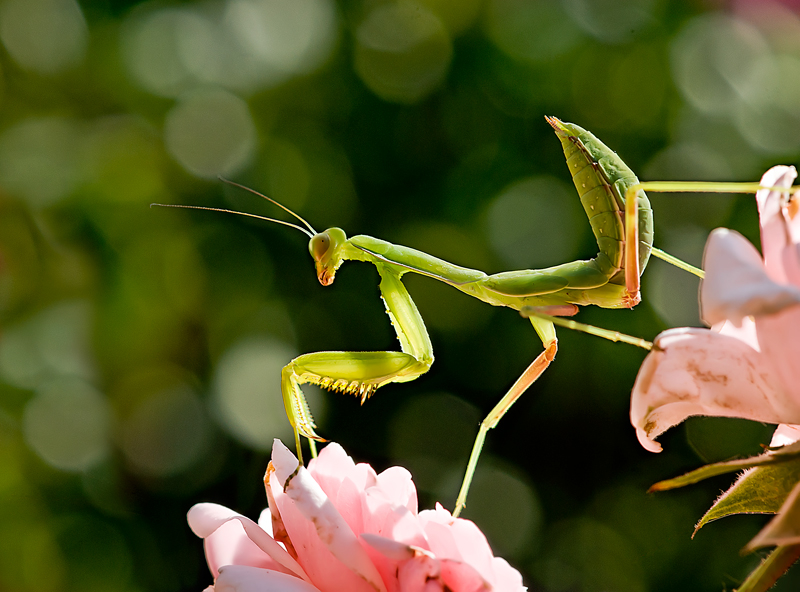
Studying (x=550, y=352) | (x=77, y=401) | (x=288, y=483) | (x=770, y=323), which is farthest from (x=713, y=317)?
(x=77, y=401)

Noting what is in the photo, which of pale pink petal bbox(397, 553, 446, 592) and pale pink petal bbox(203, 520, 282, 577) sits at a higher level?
pale pink petal bbox(397, 553, 446, 592)

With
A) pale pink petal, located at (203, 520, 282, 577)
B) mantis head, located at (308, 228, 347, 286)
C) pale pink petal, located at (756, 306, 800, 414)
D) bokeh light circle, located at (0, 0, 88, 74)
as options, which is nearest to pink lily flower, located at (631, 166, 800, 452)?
pale pink petal, located at (756, 306, 800, 414)

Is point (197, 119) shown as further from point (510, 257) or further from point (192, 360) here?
→ point (510, 257)

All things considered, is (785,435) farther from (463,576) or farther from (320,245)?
(320,245)

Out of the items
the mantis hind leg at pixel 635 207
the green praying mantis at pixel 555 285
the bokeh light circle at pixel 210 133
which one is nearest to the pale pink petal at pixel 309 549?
the green praying mantis at pixel 555 285

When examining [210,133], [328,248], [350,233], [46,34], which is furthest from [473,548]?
[46,34]

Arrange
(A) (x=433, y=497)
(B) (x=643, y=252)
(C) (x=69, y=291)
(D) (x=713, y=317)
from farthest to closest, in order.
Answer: (A) (x=433, y=497)
(C) (x=69, y=291)
(B) (x=643, y=252)
(D) (x=713, y=317)

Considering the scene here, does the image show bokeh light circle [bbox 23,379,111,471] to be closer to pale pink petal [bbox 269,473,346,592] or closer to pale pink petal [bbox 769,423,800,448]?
pale pink petal [bbox 269,473,346,592]
